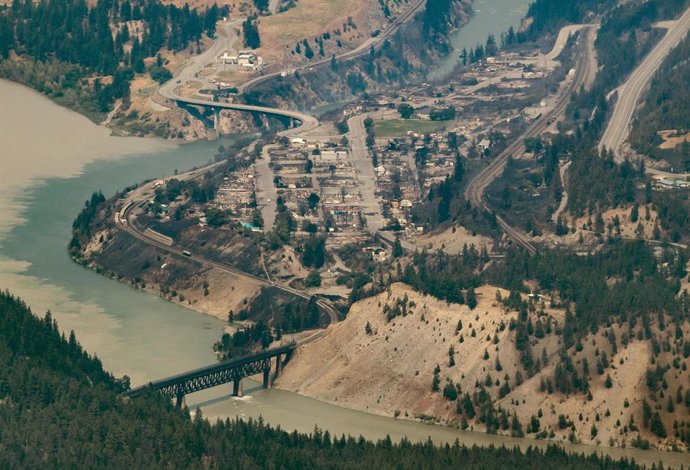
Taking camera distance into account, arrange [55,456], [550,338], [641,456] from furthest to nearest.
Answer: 1. [550,338]
2. [641,456]
3. [55,456]

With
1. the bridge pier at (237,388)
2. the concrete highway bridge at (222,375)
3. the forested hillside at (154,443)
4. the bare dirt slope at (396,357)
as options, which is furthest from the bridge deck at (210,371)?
the forested hillside at (154,443)

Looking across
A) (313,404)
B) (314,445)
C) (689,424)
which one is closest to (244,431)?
(314,445)

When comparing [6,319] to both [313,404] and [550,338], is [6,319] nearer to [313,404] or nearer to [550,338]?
[313,404]

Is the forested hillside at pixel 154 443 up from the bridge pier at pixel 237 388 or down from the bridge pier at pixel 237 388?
up

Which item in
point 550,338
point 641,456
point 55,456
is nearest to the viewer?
point 55,456

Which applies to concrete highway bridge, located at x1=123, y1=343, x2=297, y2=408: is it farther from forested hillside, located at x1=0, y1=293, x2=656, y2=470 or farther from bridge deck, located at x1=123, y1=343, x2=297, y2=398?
forested hillside, located at x1=0, y1=293, x2=656, y2=470

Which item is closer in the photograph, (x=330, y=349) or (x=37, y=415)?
(x=37, y=415)

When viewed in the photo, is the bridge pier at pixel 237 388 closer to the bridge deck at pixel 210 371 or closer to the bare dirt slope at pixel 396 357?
the bridge deck at pixel 210 371

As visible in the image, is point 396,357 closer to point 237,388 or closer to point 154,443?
point 237,388
